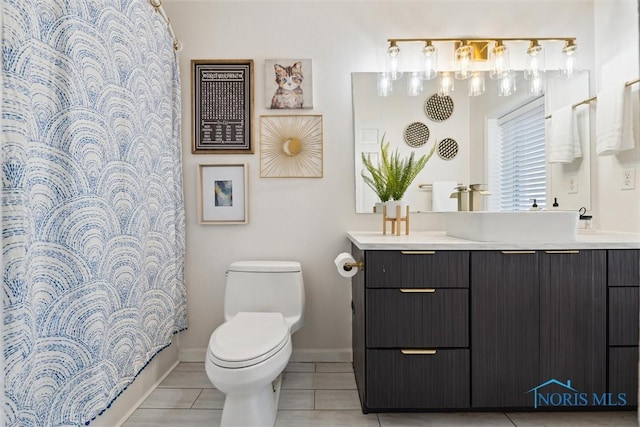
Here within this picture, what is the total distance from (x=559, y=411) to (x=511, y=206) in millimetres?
1104

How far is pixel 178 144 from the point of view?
232 centimetres

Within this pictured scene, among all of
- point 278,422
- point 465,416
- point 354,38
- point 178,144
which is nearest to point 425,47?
point 354,38

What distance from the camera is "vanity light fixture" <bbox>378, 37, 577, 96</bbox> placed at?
2.39 m

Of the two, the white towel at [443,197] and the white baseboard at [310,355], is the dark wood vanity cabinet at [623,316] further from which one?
the white baseboard at [310,355]

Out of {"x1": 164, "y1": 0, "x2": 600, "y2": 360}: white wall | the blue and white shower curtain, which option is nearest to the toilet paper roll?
{"x1": 164, "y1": 0, "x2": 600, "y2": 360}: white wall

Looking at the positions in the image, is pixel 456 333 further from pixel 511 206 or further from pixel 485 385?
pixel 511 206

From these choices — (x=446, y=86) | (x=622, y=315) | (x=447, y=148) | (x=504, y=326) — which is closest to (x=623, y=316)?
(x=622, y=315)

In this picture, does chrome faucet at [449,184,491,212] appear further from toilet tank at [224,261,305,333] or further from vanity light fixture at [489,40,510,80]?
toilet tank at [224,261,305,333]

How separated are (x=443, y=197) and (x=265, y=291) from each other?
1.23 m

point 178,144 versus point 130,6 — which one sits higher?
point 130,6

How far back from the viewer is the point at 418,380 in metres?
1.76

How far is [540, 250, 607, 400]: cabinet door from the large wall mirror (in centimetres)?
66

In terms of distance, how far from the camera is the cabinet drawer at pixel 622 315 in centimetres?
172

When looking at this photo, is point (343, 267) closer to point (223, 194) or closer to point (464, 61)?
point (223, 194)
